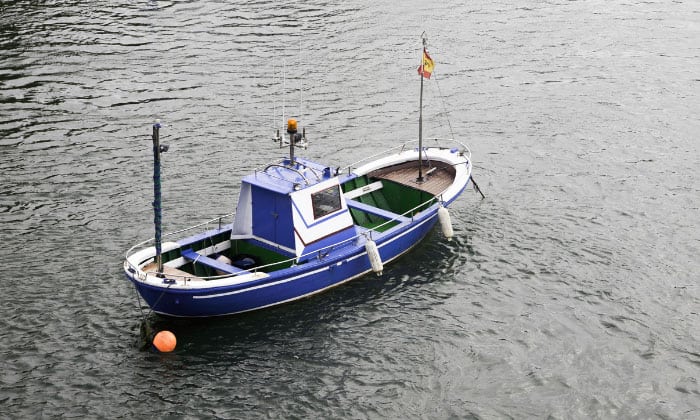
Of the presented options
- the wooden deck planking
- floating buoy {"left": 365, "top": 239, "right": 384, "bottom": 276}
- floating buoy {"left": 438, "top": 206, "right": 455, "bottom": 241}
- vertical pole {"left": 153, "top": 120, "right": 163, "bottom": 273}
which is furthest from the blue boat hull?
the wooden deck planking

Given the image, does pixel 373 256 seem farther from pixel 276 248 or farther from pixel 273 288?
pixel 273 288

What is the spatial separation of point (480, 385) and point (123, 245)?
14339mm

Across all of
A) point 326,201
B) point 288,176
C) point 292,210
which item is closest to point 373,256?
point 326,201

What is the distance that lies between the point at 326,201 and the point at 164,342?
6.96 meters

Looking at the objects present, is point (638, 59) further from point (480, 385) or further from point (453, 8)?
point (480, 385)

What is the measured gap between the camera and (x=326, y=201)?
29922 mm

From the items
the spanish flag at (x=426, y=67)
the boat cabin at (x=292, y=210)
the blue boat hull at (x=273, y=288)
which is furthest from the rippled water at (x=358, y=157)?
the spanish flag at (x=426, y=67)

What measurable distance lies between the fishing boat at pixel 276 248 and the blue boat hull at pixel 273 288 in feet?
0.10

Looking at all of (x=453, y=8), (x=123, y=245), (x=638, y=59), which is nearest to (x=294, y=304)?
(x=123, y=245)

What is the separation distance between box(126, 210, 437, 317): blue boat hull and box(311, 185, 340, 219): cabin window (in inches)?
56.3

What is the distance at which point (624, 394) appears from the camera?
25.7 metres

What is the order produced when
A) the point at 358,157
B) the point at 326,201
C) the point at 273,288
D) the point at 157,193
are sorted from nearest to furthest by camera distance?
the point at 157,193 < the point at 273,288 < the point at 326,201 < the point at 358,157

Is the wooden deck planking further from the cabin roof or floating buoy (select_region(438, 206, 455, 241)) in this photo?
the cabin roof

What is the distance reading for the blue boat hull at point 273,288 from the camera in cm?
2741
